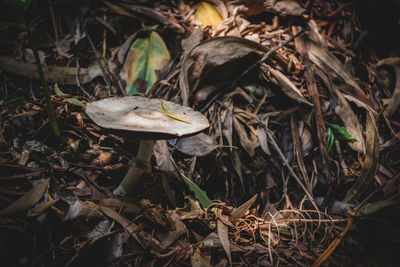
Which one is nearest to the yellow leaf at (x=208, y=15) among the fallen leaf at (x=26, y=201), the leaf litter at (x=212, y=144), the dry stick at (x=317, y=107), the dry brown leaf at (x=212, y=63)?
the leaf litter at (x=212, y=144)

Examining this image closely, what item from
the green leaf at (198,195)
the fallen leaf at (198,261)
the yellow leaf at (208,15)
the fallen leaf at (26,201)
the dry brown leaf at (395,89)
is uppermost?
the yellow leaf at (208,15)

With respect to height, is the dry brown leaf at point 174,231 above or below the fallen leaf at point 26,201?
below

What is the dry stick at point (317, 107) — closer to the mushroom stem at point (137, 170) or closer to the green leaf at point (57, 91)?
the mushroom stem at point (137, 170)

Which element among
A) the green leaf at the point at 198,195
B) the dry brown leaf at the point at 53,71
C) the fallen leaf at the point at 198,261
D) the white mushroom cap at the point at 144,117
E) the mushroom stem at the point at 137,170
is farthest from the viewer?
the dry brown leaf at the point at 53,71

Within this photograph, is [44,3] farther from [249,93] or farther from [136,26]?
[249,93]

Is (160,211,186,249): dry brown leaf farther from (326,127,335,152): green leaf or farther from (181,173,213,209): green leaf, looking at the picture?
(326,127,335,152): green leaf

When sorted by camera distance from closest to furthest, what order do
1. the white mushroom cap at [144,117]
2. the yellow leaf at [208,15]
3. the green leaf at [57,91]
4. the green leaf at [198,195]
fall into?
the white mushroom cap at [144,117]
the green leaf at [198,195]
the green leaf at [57,91]
the yellow leaf at [208,15]

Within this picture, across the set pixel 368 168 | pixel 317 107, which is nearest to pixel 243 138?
A: pixel 317 107

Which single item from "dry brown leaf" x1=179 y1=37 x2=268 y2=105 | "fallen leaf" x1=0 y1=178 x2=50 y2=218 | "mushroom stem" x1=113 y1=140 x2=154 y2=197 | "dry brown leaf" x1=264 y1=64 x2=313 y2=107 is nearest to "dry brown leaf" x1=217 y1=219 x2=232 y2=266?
"mushroom stem" x1=113 y1=140 x2=154 y2=197

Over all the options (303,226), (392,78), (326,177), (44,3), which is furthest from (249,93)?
(44,3)
